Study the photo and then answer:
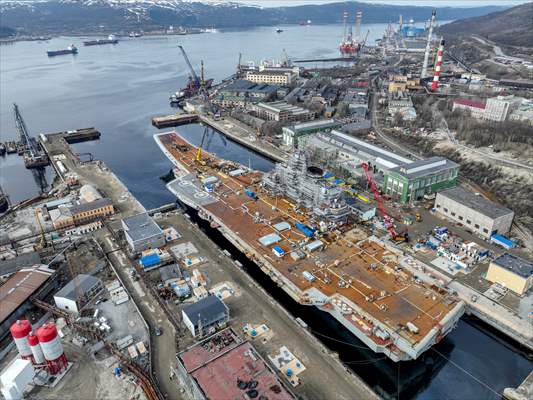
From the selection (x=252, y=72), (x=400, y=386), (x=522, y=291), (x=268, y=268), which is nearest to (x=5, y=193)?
(x=268, y=268)

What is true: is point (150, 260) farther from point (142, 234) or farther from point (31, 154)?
point (31, 154)

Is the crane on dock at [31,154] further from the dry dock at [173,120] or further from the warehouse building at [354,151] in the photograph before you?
the warehouse building at [354,151]

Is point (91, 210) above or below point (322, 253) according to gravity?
above

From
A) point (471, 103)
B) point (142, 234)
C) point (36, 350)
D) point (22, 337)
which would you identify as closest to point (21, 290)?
point (22, 337)

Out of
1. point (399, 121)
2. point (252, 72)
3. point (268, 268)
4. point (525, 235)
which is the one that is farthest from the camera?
point (252, 72)

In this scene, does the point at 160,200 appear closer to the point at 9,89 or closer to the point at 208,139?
the point at 208,139

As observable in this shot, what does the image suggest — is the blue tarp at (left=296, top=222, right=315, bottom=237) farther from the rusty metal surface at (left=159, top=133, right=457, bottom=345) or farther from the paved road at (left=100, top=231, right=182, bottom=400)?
the paved road at (left=100, top=231, right=182, bottom=400)
